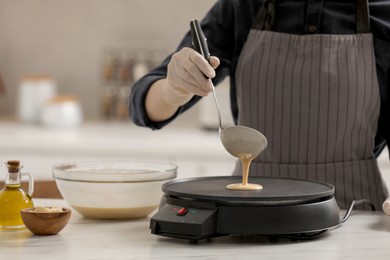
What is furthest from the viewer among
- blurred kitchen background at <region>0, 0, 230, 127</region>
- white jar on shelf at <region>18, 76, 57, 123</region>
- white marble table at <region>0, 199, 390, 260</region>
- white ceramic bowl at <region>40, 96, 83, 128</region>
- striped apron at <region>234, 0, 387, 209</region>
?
blurred kitchen background at <region>0, 0, 230, 127</region>

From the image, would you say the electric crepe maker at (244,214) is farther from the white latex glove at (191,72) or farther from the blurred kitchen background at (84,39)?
the blurred kitchen background at (84,39)

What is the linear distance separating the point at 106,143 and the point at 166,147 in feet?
0.76

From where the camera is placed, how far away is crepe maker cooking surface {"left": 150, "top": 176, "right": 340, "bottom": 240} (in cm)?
127

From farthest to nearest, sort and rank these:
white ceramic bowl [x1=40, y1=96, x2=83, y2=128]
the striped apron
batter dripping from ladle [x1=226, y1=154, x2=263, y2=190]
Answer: white ceramic bowl [x1=40, y1=96, x2=83, y2=128], the striped apron, batter dripping from ladle [x1=226, y1=154, x2=263, y2=190]

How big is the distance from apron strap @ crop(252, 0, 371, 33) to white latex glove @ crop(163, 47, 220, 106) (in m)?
0.36

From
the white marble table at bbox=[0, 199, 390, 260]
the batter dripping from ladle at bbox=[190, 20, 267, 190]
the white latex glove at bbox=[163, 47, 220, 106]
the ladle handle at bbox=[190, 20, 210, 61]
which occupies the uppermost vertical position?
the ladle handle at bbox=[190, 20, 210, 61]

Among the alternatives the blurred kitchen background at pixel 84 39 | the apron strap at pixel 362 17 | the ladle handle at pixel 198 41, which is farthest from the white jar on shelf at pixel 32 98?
the ladle handle at pixel 198 41

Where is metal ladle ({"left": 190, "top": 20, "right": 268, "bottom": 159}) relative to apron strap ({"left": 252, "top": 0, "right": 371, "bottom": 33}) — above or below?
below

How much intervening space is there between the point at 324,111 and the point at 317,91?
0.05 metres

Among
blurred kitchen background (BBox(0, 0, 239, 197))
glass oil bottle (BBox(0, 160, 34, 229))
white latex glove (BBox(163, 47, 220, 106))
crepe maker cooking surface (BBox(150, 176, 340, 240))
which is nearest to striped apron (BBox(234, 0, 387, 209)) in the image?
white latex glove (BBox(163, 47, 220, 106))

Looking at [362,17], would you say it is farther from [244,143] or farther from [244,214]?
[244,214]

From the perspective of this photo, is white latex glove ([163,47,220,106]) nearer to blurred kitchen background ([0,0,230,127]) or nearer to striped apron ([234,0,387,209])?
striped apron ([234,0,387,209])

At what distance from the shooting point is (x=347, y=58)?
6.12 ft

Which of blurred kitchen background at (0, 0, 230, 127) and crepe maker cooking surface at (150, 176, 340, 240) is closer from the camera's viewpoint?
crepe maker cooking surface at (150, 176, 340, 240)
